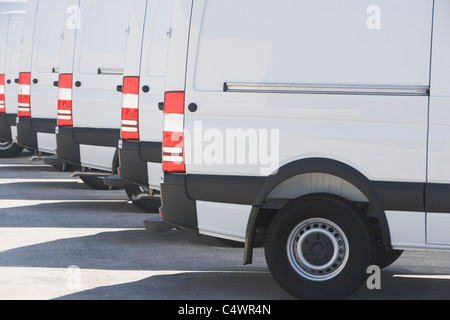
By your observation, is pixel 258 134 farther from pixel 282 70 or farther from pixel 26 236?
pixel 26 236

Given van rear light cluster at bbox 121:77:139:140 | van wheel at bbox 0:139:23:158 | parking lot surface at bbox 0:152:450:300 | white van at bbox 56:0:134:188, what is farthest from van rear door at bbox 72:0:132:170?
van wheel at bbox 0:139:23:158

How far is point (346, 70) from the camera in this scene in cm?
727

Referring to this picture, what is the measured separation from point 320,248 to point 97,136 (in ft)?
19.0

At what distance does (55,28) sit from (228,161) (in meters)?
8.85

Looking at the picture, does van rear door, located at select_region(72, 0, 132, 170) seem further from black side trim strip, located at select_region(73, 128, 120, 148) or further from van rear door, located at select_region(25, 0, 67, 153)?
van rear door, located at select_region(25, 0, 67, 153)

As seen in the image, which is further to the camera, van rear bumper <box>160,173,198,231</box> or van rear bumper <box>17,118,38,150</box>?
van rear bumper <box>17,118,38,150</box>

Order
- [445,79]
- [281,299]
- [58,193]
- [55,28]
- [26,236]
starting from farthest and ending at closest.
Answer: [55,28] → [58,193] → [26,236] → [281,299] → [445,79]

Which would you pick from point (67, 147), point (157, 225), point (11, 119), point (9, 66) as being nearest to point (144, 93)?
point (67, 147)

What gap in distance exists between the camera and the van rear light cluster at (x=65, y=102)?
13195 millimetres

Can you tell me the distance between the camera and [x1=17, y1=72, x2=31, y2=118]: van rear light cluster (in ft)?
52.4

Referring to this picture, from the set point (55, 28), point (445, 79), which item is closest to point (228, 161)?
point (445, 79)

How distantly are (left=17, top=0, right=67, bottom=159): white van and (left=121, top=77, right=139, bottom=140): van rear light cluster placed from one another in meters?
4.11

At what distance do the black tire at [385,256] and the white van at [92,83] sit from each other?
481cm

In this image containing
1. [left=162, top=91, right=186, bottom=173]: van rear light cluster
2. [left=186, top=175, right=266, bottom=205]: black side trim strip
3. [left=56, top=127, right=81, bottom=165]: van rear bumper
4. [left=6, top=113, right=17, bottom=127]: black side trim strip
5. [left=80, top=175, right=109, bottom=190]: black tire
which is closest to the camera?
[left=186, top=175, right=266, bottom=205]: black side trim strip
